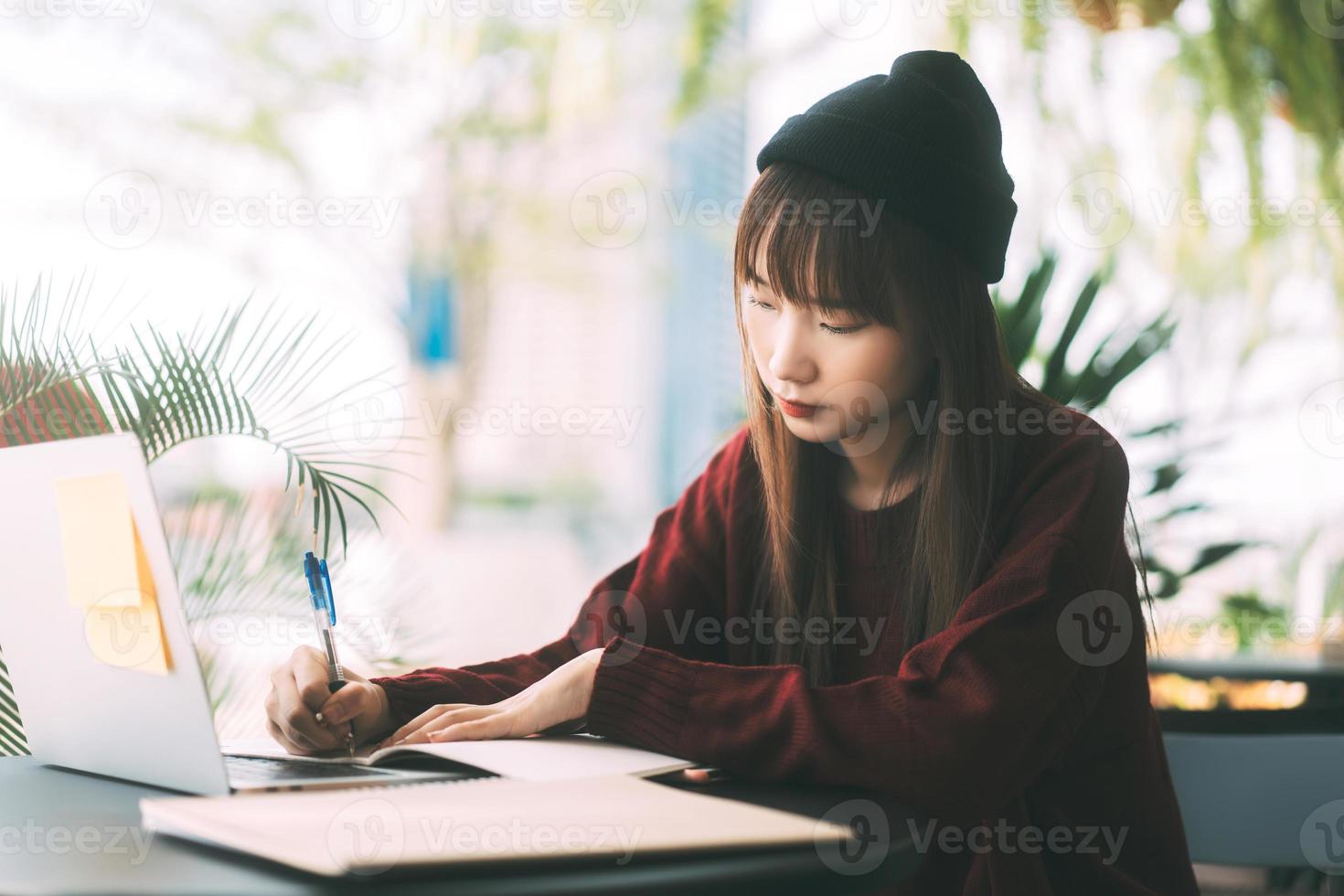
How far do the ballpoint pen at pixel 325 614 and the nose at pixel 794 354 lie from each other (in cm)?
39

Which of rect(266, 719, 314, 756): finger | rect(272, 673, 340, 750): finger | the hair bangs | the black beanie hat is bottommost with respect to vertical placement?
rect(266, 719, 314, 756): finger

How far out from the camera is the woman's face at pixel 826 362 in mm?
919

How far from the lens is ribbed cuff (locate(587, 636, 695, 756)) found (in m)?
0.82

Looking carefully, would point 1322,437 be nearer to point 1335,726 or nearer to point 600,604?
point 1335,726

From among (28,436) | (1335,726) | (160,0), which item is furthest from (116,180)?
(1335,726)

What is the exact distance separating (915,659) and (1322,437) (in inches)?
89.5

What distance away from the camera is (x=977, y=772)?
78 cm

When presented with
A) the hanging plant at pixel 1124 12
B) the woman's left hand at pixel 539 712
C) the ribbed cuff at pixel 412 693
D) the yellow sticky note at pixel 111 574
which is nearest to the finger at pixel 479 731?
the woman's left hand at pixel 539 712

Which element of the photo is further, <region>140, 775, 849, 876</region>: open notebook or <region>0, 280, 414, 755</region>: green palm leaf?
<region>0, 280, 414, 755</region>: green palm leaf

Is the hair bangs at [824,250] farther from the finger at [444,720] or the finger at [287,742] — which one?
the finger at [287,742]

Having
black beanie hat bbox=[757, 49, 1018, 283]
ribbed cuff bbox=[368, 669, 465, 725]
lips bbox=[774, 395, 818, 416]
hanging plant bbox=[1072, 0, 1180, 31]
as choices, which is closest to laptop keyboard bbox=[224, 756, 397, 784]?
ribbed cuff bbox=[368, 669, 465, 725]

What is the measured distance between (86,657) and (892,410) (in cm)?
64

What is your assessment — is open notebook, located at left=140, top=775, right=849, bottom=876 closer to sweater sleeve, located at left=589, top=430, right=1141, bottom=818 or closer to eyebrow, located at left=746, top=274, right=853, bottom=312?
sweater sleeve, located at left=589, top=430, right=1141, bottom=818

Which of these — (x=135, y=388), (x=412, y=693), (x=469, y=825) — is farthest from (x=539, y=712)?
(x=135, y=388)
